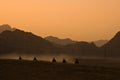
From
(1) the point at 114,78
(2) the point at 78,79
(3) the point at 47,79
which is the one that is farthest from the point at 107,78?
(3) the point at 47,79

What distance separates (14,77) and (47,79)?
2.96 meters

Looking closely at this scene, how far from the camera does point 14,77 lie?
38.7 metres

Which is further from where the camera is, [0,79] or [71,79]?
[71,79]

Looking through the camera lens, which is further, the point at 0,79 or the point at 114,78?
the point at 114,78

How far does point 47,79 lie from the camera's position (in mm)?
38719

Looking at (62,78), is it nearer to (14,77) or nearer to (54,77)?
(54,77)

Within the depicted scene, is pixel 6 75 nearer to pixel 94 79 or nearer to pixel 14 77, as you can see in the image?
pixel 14 77

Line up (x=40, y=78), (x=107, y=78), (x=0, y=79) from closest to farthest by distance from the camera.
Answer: (x=0, y=79)
(x=40, y=78)
(x=107, y=78)

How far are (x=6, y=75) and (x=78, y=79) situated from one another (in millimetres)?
6671

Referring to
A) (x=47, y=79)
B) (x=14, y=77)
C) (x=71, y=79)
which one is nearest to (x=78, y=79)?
(x=71, y=79)

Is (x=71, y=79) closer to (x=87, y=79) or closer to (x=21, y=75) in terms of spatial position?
(x=87, y=79)

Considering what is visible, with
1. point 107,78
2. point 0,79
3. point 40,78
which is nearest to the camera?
point 0,79

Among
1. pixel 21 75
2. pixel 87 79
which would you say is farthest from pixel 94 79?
pixel 21 75

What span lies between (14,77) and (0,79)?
7.39 ft
